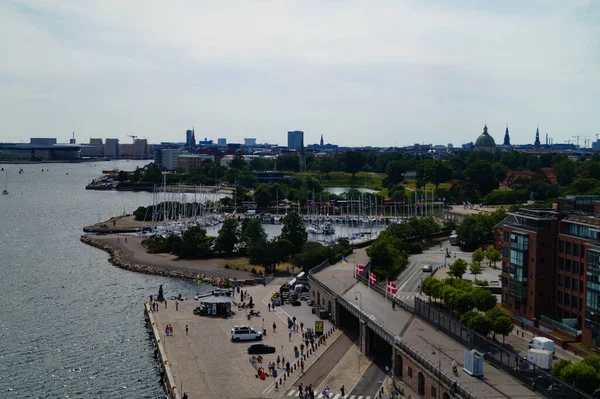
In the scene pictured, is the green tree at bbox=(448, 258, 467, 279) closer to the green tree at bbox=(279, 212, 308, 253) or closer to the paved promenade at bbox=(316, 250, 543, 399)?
the paved promenade at bbox=(316, 250, 543, 399)

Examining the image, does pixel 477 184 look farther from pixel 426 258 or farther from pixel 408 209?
pixel 426 258

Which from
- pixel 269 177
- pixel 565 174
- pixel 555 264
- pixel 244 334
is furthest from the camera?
pixel 269 177

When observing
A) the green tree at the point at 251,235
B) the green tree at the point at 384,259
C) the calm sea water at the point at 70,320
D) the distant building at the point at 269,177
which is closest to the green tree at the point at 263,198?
the distant building at the point at 269,177

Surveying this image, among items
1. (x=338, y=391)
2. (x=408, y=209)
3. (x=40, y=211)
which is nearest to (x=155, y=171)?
(x=40, y=211)

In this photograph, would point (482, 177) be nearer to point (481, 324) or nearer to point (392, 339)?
point (481, 324)

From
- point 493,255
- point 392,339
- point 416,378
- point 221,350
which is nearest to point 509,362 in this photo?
point 416,378

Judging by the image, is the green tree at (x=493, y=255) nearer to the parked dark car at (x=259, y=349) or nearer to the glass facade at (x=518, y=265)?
the glass facade at (x=518, y=265)
